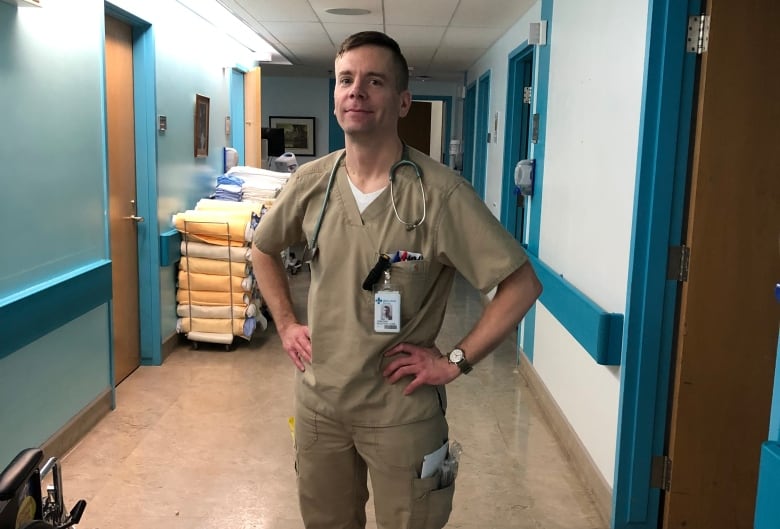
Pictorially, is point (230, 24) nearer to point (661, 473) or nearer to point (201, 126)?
point (201, 126)

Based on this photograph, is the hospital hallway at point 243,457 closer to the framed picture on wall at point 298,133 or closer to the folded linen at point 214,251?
the folded linen at point 214,251

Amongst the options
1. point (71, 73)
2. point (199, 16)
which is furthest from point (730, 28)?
point (199, 16)

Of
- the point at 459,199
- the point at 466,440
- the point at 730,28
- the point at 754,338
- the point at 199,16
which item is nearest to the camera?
the point at 459,199

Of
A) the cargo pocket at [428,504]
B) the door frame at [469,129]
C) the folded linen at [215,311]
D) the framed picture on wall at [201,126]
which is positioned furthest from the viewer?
the door frame at [469,129]

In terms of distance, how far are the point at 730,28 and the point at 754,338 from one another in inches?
40.2

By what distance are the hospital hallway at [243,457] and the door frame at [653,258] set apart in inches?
12.5

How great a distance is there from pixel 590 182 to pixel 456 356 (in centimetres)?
173

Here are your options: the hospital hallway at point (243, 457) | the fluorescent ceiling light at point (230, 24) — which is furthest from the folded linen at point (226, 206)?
the fluorescent ceiling light at point (230, 24)

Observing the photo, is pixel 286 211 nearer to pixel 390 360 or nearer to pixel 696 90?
pixel 390 360

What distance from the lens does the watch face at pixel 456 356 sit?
1513mm

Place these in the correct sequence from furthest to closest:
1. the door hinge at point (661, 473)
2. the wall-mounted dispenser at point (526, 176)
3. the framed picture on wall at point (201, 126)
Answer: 1. the framed picture on wall at point (201, 126)
2. the wall-mounted dispenser at point (526, 176)
3. the door hinge at point (661, 473)

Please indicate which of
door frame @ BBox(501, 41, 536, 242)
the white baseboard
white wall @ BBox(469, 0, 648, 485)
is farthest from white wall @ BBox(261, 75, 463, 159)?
the white baseboard

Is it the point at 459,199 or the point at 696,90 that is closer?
the point at 459,199

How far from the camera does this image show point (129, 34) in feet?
13.3
